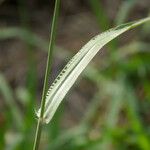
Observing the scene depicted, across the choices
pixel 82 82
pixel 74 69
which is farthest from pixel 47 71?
pixel 82 82

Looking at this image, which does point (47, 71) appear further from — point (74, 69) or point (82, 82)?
point (82, 82)

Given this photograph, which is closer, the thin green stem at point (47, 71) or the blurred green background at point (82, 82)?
the thin green stem at point (47, 71)

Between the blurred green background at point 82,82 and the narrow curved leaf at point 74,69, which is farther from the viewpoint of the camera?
the blurred green background at point 82,82

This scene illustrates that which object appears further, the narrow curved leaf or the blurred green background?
the blurred green background

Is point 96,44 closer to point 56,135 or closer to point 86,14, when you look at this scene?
point 56,135

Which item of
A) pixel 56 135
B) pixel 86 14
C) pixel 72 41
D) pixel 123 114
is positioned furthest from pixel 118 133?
pixel 86 14
